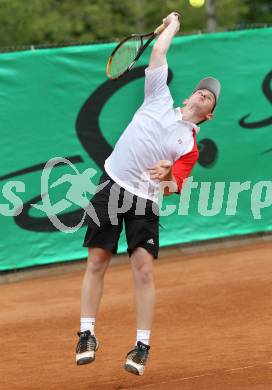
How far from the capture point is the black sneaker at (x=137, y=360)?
655cm

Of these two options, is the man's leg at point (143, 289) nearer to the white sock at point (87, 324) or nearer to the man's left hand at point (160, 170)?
the white sock at point (87, 324)

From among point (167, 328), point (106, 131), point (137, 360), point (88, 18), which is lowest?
point (88, 18)

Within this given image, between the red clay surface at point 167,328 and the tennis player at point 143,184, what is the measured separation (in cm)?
56

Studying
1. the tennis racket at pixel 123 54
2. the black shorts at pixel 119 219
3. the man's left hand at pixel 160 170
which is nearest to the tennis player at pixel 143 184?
the black shorts at pixel 119 219

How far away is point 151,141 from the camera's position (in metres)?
6.66

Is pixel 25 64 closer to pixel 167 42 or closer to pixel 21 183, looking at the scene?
pixel 21 183

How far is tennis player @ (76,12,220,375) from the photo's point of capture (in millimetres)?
6672

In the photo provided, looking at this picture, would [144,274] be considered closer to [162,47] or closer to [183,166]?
[183,166]

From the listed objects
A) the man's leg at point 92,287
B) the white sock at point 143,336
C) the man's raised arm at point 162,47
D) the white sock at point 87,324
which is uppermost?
A: the man's raised arm at point 162,47

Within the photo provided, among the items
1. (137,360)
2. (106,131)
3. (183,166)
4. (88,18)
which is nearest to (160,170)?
(183,166)

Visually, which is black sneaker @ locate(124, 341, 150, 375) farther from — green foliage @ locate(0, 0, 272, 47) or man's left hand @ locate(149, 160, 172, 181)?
green foliage @ locate(0, 0, 272, 47)

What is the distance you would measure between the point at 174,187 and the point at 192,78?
5062 millimetres

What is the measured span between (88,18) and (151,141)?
22.3 metres

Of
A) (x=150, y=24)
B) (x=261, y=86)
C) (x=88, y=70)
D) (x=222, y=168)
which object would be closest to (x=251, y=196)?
(x=222, y=168)
